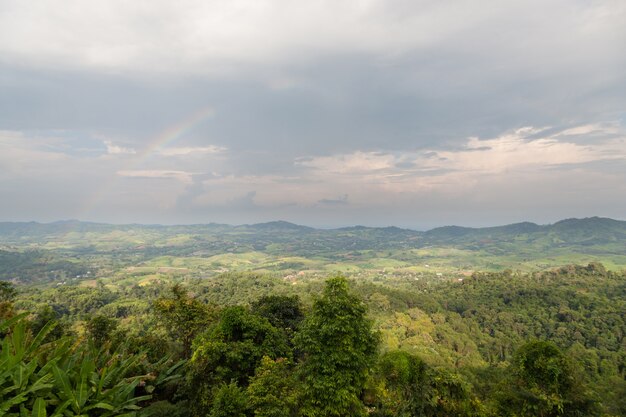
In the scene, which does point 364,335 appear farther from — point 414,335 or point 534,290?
point 534,290

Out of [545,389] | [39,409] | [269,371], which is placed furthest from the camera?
[545,389]

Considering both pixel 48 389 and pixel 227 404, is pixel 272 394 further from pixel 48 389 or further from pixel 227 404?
pixel 48 389

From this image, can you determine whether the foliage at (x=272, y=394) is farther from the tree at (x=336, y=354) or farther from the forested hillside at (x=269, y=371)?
the tree at (x=336, y=354)

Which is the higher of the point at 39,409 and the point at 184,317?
the point at 39,409

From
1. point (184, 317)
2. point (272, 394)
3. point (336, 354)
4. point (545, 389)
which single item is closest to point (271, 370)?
point (272, 394)

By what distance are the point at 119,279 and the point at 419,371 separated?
178032mm

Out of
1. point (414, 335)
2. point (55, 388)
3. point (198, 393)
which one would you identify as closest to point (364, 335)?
point (198, 393)

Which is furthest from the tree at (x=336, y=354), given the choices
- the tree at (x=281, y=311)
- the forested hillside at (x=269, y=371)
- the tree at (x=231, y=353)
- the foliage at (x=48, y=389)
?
the tree at (x=281, y=311)

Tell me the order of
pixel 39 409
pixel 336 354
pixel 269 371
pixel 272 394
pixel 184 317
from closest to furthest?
1. pixel 39 409
2. pixel 272 394
3. pixel 269 371
4. pixel 336 354
5. pixel 184 317

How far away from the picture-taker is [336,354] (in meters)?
14.8

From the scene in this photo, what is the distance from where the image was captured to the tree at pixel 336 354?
14.0m

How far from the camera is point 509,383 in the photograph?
56.0 feet

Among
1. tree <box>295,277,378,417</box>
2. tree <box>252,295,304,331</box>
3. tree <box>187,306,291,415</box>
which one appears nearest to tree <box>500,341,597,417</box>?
tree <box>295,277,378,417</box>

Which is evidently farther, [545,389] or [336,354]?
[545,389]
